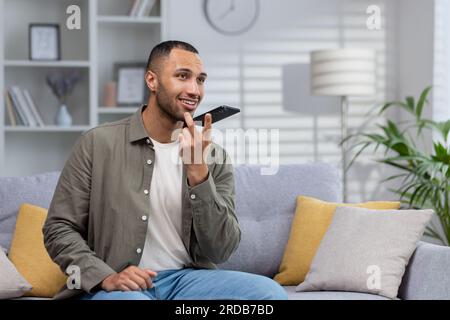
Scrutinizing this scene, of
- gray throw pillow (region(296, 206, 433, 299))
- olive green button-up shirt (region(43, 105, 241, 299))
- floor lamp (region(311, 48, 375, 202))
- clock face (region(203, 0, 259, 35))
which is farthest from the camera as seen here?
clock face (region(203, 0, 259, 35))

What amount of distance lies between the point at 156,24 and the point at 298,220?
5.62 feet

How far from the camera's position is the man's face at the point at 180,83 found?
4.08 feet

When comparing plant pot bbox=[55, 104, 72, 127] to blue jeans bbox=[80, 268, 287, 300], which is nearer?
blue jeans bbox=[80, 268, 287, 300]

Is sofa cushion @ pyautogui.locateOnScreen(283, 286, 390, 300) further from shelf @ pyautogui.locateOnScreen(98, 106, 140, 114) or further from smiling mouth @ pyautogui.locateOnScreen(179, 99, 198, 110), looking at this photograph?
shelf @ pyautogui.locateOnScreen(98, 106, 140, 114)

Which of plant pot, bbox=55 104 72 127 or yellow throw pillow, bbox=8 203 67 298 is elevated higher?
plant pot, bbox=55 104 72 127

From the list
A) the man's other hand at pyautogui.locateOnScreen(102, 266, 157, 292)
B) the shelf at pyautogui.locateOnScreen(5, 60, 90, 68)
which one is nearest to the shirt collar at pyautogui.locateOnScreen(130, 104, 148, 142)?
the man's other hand at pyautogui.locateOnScreen(102, 266, 157, 292)

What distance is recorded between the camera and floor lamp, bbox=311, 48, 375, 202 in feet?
10.4

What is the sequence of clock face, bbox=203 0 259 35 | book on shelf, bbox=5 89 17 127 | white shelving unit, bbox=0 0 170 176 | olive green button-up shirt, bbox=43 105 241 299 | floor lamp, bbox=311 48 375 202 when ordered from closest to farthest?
1. olive green button-up shirt, bbox=43 105 241 299
2. floor lamp, bbox=311 48 375 202
3. book on shelf, bbox=5 89 17 127
4. white shelving unit, bbox=0 0 170 176
5. clock face, bbox=203 0 259 35

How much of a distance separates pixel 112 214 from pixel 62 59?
2229 millimetres

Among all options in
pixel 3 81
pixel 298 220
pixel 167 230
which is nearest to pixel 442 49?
pixel 298 220

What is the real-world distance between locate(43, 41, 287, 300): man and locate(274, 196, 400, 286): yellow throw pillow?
590mm

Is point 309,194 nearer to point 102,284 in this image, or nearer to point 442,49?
point 102,284

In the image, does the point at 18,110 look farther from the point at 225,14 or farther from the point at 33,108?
the point at 225,14

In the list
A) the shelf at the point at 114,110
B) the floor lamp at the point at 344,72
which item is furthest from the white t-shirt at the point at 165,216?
the shelf at the point at 114,110
